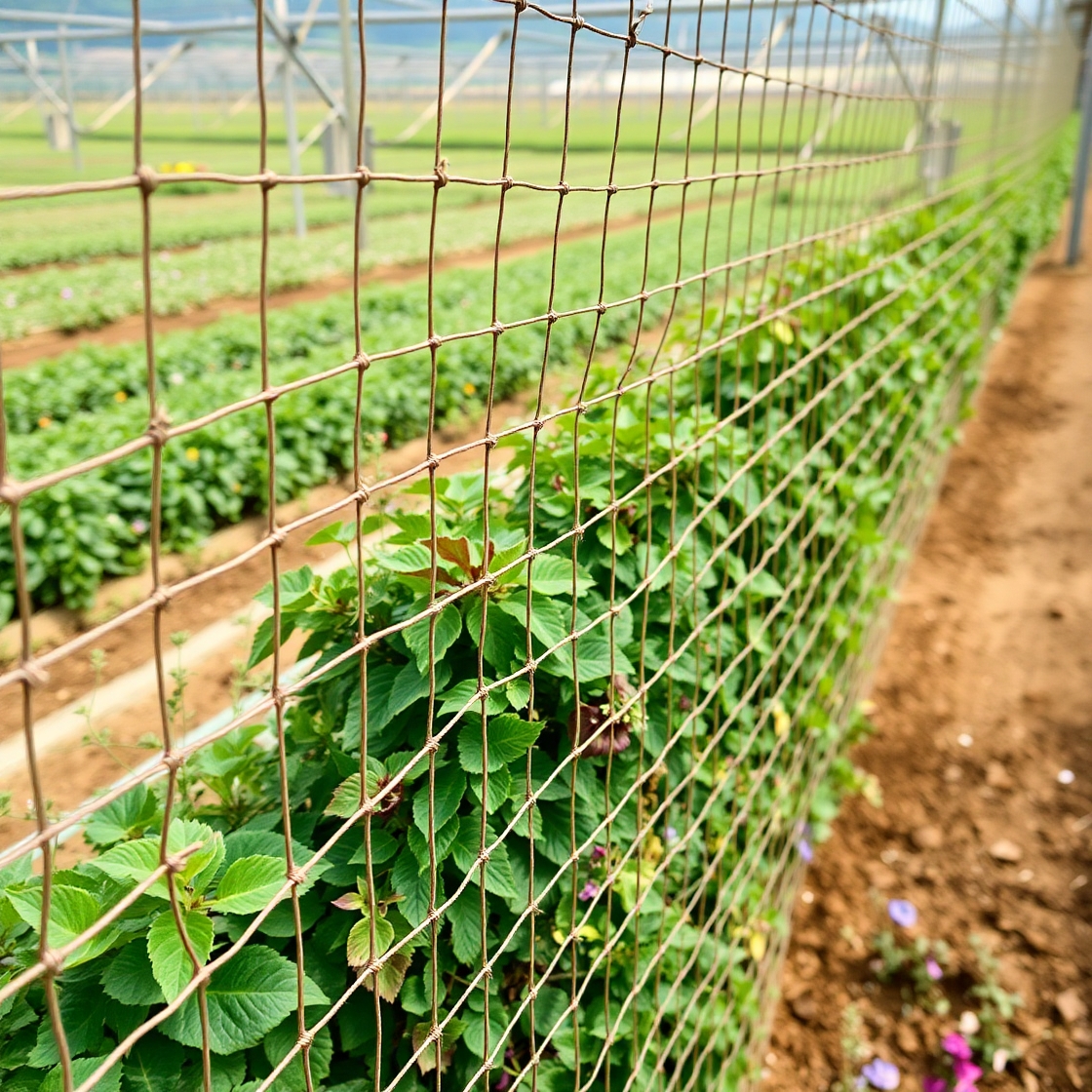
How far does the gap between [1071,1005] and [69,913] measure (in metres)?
2.38

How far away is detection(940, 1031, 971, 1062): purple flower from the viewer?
7.46 ft

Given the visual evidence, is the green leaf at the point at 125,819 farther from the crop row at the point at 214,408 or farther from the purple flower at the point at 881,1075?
the crop row at the point at 214,408

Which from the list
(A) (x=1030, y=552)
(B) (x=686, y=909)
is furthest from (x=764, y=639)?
(A) (x=1030, y=552)

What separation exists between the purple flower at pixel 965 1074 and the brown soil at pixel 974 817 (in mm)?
46

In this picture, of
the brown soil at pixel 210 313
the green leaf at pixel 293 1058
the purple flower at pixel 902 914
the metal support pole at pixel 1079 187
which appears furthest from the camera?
the metal support pole at pixel 1079 187

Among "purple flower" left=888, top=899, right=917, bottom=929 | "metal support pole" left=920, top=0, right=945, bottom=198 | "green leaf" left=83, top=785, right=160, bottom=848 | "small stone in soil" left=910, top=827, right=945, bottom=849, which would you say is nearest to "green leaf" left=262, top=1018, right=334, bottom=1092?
"green leaf" left=83, top=785, right=160, bottom=848

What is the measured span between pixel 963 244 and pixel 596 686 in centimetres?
391

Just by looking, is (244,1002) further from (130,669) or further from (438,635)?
(130,669)

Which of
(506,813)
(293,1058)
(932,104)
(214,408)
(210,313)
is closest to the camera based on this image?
(293,1058)

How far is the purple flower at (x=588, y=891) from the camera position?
1.32 meters

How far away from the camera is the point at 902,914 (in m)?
2.58

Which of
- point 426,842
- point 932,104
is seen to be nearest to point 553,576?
point 426,842

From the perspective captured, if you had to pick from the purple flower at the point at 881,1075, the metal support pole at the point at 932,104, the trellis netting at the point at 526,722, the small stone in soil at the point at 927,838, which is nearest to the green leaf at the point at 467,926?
the trellis netting at the point at 526,722

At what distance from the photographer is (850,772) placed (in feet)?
9.50
